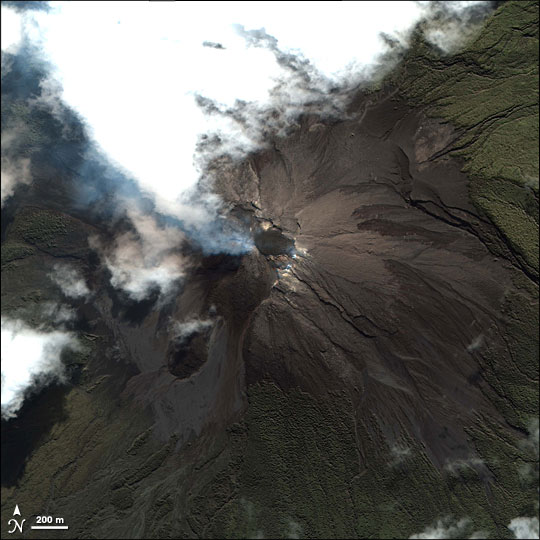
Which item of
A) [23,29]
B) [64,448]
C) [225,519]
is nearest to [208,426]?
[225,519]

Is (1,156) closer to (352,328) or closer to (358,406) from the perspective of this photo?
(352,328)

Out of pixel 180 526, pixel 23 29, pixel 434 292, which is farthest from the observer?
pixel 23 29

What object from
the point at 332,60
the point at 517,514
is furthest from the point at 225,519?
the point at 332,60

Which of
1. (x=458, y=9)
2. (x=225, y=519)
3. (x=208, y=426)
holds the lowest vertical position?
(x=225, y=519)

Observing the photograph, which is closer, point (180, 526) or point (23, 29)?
point (180, 526)

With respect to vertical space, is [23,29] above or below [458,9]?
above

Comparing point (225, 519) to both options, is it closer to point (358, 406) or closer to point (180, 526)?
point (180, 526)

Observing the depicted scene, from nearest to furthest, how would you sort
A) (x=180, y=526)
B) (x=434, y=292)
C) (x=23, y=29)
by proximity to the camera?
(x=434, y=292)
(x=180, y=526)
(x=23, y=29)
